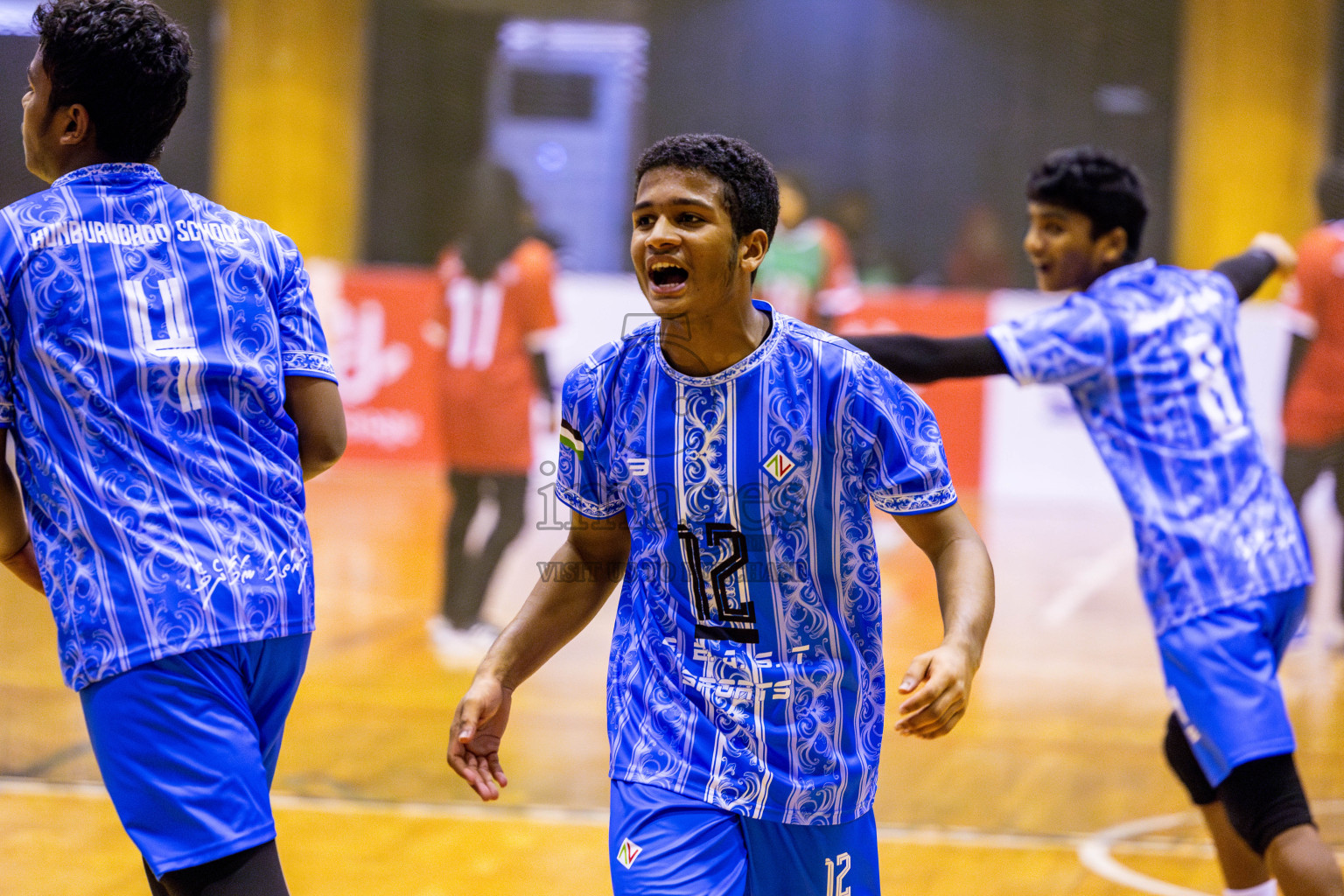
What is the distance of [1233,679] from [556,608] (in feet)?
4.62

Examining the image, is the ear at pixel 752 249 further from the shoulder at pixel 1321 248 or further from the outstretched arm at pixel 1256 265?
the shoulder at pixel 1321 248

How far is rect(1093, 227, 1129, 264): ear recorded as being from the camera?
3123 mm

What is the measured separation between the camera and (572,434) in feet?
7.05

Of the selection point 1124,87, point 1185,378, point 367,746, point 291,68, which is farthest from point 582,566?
point 1124,87

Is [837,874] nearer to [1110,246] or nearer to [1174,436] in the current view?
[1174,436]

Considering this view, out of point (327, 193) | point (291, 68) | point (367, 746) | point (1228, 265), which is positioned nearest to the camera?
point (1228, 265)

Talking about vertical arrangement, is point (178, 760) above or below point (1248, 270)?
below

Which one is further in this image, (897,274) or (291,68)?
(897,274)

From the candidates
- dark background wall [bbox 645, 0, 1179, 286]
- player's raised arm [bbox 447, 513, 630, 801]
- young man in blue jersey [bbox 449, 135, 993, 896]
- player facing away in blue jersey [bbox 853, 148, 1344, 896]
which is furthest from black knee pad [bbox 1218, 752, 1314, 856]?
dark background wall [bbox 645, 0, 1179, 286]

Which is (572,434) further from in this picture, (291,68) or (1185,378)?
(291,68)

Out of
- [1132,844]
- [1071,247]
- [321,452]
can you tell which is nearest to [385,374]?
[1132,844]

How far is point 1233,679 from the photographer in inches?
107

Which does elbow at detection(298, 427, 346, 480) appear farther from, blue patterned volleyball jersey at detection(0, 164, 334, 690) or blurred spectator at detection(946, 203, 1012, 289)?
blurred spectator at detection(946, 203, 1012, 289)

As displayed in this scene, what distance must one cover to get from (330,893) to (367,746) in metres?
1.19
